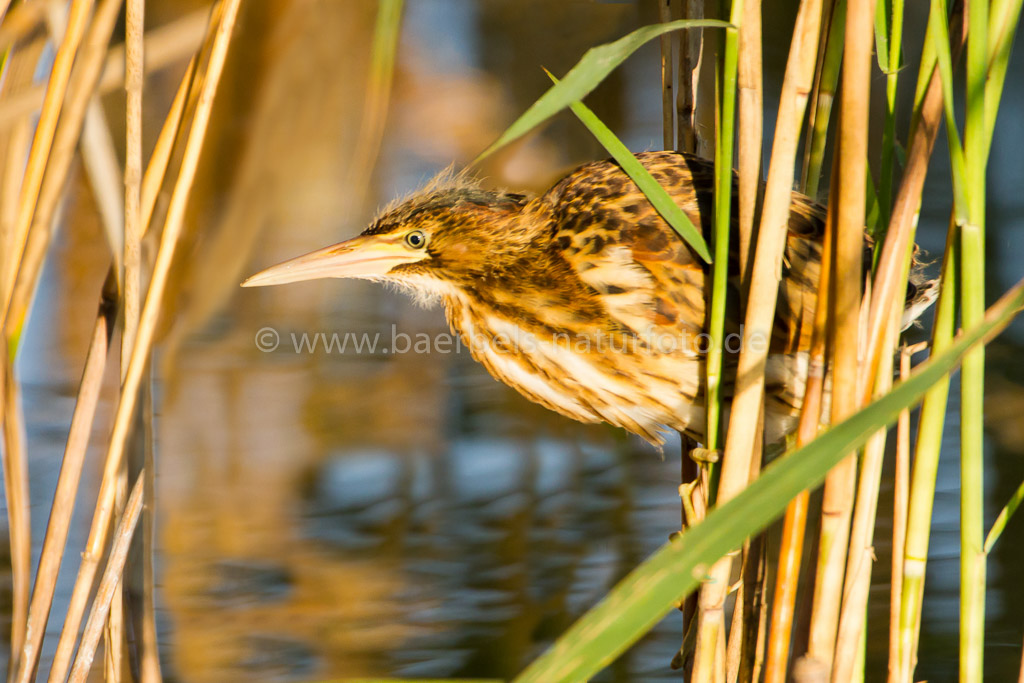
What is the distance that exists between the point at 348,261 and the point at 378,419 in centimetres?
164

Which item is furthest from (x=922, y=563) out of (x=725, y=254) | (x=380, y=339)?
(x=380, y=339)

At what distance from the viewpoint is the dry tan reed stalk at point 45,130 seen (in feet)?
2.99

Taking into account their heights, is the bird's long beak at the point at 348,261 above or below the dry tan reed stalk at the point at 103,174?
below

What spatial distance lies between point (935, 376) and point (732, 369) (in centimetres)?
65

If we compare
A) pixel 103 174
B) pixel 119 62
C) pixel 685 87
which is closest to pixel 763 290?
pixel 685 87

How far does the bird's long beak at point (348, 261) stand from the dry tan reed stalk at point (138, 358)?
313mm

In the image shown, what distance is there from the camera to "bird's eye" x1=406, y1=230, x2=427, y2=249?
4.67 ft

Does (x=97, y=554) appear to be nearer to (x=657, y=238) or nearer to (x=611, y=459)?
(x=657, y=238)

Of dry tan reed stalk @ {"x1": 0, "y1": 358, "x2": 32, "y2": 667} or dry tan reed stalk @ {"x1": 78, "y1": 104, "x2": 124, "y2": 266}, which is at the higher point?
dry tan reed stalk @ {"x1": 78, "y1": 104, "x2": 124, "y2": 266}

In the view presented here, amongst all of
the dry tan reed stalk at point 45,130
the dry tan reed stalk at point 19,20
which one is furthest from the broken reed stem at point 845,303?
the dry tan reed stalk at point 19,20

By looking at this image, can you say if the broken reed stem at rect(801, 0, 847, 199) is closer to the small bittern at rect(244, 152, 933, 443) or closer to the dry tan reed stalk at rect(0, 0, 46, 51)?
the small bittern at rect(244, 152, 933, 443)

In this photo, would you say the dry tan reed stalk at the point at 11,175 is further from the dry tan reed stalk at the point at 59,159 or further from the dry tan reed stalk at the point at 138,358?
the dry tan reed stalk at the point at 138,358

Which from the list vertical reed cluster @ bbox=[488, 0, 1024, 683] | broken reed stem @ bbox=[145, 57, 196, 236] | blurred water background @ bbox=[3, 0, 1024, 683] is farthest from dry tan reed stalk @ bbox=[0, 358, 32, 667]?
blurred water background @ bbox=[3, 0, 1024, 683]

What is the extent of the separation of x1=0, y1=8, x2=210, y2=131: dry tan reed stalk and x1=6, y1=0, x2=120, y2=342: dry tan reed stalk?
0.03 m
